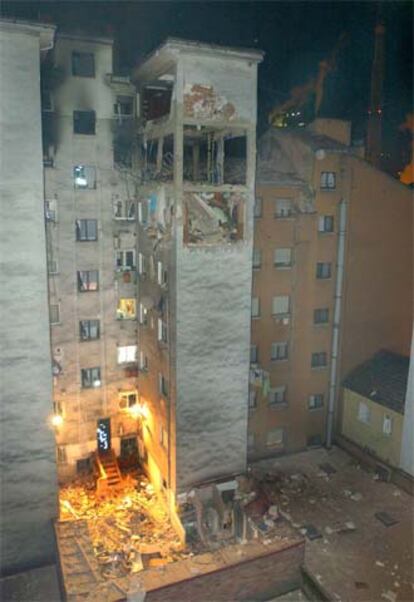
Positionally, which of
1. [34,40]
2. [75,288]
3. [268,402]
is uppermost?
[34,40]

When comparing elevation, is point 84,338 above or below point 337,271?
below

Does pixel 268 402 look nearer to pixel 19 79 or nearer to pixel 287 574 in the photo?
pixel 287 574

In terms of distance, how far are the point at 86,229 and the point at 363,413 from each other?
63.9 feet

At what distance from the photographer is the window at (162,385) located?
90.5 feet

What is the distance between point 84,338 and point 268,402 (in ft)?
37.7

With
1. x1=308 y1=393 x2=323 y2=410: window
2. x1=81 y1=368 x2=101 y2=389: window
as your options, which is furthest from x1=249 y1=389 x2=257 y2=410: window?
x1=81 y1=368 x2=101 y2=389: window

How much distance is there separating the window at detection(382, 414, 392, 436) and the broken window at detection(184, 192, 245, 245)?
1363cm

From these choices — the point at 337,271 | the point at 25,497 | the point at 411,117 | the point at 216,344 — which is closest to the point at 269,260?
the point at 337,271

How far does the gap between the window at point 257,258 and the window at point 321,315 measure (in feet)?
15.9

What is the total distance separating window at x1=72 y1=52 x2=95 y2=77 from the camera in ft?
90.1

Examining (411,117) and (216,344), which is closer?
(216,344)

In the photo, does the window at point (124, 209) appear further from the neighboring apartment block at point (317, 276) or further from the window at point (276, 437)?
the window at point (276, 437)

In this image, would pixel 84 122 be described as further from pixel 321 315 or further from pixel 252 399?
pixel 252 399

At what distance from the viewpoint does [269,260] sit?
97.0 ft
